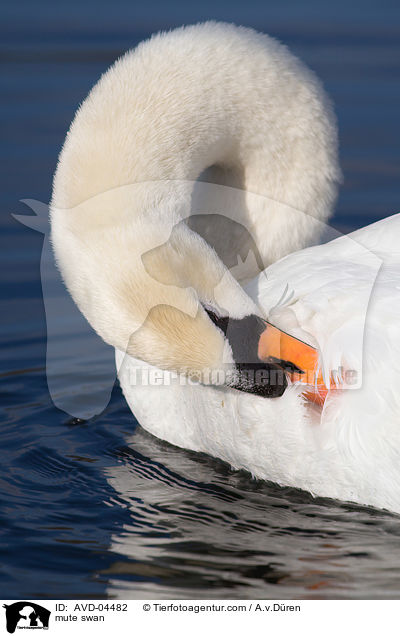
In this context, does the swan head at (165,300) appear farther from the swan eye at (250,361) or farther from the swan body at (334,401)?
the swan body at (334,401)

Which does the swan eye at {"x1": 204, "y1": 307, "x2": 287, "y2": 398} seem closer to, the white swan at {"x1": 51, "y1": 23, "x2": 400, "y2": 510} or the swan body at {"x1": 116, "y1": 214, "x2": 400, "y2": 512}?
the white swan at {"x1": 51, "y1": 23, "x2": 400, "y2": 510}

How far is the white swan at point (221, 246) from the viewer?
214 inches

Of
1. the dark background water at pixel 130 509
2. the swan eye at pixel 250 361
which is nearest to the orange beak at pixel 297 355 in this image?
the swan eye at pixel 250 361

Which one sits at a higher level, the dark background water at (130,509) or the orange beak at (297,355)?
the orange beak at (297,355)

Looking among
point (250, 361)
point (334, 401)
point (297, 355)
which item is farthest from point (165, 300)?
point (334, 401)

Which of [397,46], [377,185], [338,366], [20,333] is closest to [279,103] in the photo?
[338,366]

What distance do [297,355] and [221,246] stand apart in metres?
1.64

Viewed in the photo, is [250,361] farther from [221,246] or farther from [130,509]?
[221,246]

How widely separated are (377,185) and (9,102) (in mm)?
3779

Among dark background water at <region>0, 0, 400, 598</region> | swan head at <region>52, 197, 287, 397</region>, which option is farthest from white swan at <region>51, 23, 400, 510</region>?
dark background water at <region>0, 0, 400, 598</region>

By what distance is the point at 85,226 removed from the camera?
18.2 ft

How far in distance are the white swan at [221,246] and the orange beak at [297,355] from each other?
5cm

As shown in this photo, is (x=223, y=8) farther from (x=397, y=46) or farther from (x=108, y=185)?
(x=108, y=185)

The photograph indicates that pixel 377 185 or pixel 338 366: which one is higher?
pixel 377 185
